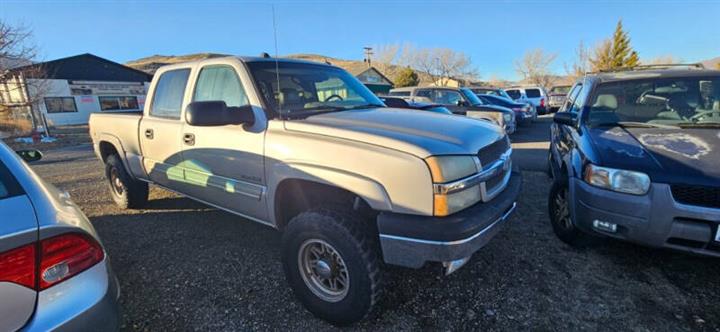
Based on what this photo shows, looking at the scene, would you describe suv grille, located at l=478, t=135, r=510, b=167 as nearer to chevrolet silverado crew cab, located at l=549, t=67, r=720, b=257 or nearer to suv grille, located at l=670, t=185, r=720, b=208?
chevrolet silverado crew cab, located at l=549, t=67, r=720, b=257

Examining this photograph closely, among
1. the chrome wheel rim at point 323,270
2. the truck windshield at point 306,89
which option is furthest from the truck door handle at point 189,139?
the chrome wheel rim at point 323,270

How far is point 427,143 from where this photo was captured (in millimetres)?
2078

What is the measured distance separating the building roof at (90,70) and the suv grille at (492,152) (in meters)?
30.4

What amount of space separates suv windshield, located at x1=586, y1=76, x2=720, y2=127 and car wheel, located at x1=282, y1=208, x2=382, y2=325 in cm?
310

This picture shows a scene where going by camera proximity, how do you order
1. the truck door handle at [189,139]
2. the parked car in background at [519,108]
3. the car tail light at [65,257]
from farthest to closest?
the parked car in background at [519,108], the truck door handle at [189,139], the car tail light at [65,257]

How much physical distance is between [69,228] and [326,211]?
4.35 feet

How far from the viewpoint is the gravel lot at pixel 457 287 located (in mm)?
2396

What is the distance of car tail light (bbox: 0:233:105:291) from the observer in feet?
4.28

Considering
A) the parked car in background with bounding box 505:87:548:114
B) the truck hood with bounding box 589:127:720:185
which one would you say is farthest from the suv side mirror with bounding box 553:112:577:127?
the parked car in background with bounding box 505:87:548:114

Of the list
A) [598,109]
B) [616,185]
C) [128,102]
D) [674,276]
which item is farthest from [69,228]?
[128,102]

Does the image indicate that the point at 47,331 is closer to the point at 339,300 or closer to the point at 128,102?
the point at 339,300

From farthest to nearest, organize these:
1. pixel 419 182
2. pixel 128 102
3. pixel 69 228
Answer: pixel 128 102 < pixel 419 182 < pixel 69 228

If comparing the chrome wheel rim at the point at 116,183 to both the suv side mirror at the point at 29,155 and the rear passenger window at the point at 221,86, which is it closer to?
the suv side mirror at the point at 29,155

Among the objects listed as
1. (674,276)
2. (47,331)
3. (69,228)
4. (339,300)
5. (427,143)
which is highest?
(427,143)
